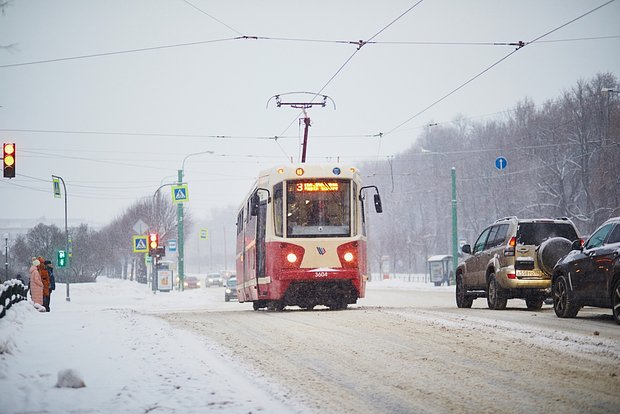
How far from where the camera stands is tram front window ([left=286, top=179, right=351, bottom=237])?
21.6 meters

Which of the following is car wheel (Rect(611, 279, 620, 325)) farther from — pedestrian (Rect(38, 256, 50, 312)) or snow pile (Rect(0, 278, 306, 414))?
pedestrian (Rect(38, 256, 50, 312))

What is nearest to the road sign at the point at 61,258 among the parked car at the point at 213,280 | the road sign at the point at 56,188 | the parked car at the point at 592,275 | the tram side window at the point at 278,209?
the road sign at the point at 56,188

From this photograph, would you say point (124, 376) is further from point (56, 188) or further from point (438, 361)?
point (56, 188)

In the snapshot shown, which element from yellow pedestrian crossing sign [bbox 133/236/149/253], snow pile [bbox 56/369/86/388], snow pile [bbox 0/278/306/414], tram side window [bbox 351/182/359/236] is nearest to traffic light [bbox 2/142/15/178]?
tram side window [bbox 351/182/359/236]

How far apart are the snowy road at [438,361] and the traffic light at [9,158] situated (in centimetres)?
1157

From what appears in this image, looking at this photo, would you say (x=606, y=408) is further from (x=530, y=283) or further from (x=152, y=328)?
(x=530, y=283)

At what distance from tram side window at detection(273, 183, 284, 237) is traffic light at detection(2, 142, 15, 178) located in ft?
27.2

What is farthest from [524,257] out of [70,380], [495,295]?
[70,380]

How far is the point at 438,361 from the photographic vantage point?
1001 cm

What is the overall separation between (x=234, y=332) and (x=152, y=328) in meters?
2.08

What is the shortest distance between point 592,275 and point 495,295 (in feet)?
15.9

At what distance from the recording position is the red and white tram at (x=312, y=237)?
69.6 ft

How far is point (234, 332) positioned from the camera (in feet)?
49.6

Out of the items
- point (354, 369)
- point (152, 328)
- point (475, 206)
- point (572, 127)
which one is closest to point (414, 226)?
point (475, 206)
